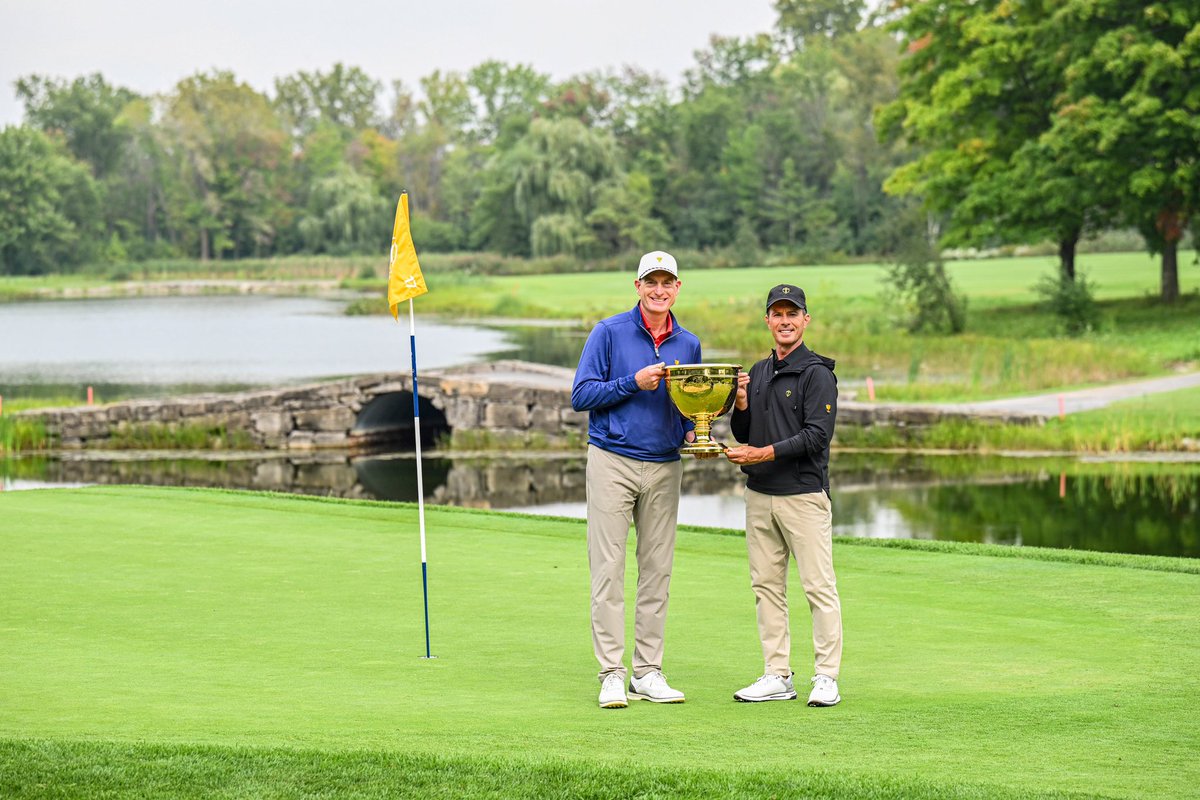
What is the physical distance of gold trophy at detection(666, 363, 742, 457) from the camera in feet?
21.7

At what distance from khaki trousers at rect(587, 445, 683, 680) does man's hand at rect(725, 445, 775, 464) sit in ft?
1.11

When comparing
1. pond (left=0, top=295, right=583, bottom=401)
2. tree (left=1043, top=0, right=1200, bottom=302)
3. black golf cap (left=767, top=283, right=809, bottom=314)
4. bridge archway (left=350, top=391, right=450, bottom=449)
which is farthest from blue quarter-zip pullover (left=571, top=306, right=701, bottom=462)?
pond (left=0, top=295, right=583, bottom=401)

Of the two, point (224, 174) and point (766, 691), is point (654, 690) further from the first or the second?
point (224, 174)

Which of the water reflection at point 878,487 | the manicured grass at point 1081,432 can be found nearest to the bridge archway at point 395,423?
the water reflection at point 878,487

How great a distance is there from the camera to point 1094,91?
41.0m

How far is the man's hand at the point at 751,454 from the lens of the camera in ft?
21.9

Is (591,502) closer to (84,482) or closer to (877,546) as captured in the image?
(877,546)

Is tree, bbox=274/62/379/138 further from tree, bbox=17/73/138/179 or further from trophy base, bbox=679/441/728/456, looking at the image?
trophy base, bbox=679/441/728/456

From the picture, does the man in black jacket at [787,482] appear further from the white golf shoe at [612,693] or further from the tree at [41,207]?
the tree at [41,207]

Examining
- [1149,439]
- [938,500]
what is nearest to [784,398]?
[938,500]

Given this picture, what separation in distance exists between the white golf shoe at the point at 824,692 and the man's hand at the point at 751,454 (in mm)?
950

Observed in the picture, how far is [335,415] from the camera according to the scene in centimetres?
3006

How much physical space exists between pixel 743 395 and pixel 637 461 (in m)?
0.54

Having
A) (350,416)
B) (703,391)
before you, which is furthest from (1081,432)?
(703,391)
